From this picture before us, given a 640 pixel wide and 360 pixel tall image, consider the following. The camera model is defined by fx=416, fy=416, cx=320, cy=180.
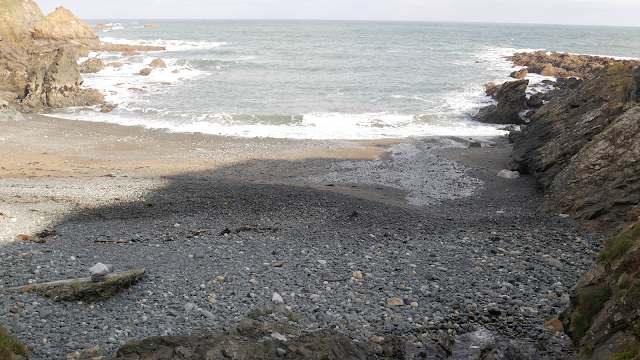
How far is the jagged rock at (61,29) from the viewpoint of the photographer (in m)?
45.9

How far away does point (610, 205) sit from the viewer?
8422 millimetres

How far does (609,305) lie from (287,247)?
206 inches

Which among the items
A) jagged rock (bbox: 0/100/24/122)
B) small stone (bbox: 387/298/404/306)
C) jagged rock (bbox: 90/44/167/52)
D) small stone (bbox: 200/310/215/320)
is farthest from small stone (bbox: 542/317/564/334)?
jagged rock (bbox: 90/44/167/52)

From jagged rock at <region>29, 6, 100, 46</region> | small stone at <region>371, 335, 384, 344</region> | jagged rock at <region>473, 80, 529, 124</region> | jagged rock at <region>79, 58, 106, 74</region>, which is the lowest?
small stone at <region>371, 335, 384, 344</region>

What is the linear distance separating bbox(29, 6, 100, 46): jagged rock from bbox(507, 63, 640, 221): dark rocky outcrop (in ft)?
166

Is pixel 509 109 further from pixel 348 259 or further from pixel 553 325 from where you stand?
pixel 553 325

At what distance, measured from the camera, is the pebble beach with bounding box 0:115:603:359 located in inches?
216

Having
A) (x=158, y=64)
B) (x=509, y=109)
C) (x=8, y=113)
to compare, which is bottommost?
(x=8, y=113)

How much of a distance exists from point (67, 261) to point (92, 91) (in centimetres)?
2386

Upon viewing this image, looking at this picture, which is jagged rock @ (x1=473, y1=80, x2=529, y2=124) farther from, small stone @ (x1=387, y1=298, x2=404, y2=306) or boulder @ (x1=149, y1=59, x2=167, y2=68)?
boulder @ (x1=149, y1=59, x2=167, y2=68)

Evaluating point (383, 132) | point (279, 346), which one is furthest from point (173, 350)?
point (383, 132)

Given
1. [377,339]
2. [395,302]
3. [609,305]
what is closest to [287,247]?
[395,302]

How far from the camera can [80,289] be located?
5.59m

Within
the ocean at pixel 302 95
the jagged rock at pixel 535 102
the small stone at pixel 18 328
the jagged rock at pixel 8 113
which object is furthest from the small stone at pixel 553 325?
the jagged rock at pixel 8 113
